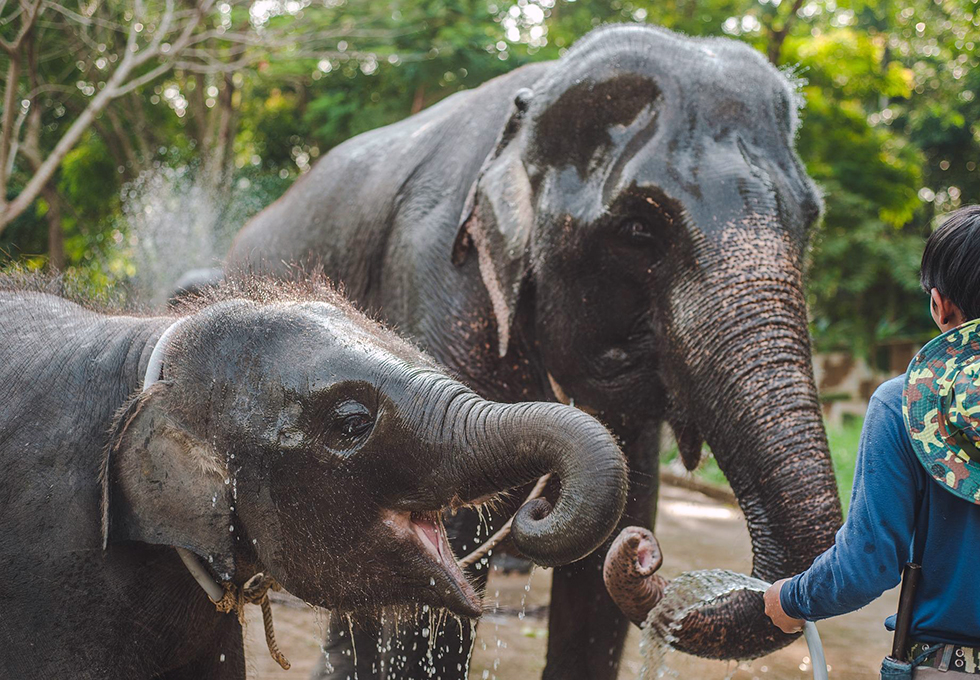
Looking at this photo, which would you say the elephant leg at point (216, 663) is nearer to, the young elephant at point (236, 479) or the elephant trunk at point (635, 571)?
the young elephant at point (236, 479)

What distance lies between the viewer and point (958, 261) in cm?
191

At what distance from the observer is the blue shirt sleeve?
6.26 ft

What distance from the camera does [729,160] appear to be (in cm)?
327

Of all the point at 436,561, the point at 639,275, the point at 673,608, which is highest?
the point at 639,275

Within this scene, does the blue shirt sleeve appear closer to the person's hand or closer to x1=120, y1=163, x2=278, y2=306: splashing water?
the person's hand

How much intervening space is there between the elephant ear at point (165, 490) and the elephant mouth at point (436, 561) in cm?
37

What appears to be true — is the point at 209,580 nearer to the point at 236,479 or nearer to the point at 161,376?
the point at 236,479

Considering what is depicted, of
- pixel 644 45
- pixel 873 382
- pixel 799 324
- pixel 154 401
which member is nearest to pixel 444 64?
pixel 644 45

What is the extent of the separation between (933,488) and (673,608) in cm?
91

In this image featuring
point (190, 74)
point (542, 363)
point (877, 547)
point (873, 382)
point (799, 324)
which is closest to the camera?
point (877, 547)

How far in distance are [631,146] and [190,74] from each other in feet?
40.7

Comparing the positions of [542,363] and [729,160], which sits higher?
[729,160]

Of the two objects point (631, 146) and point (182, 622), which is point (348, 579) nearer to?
point (182, 622)

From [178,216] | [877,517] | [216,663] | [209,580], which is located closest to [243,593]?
[209,580]
